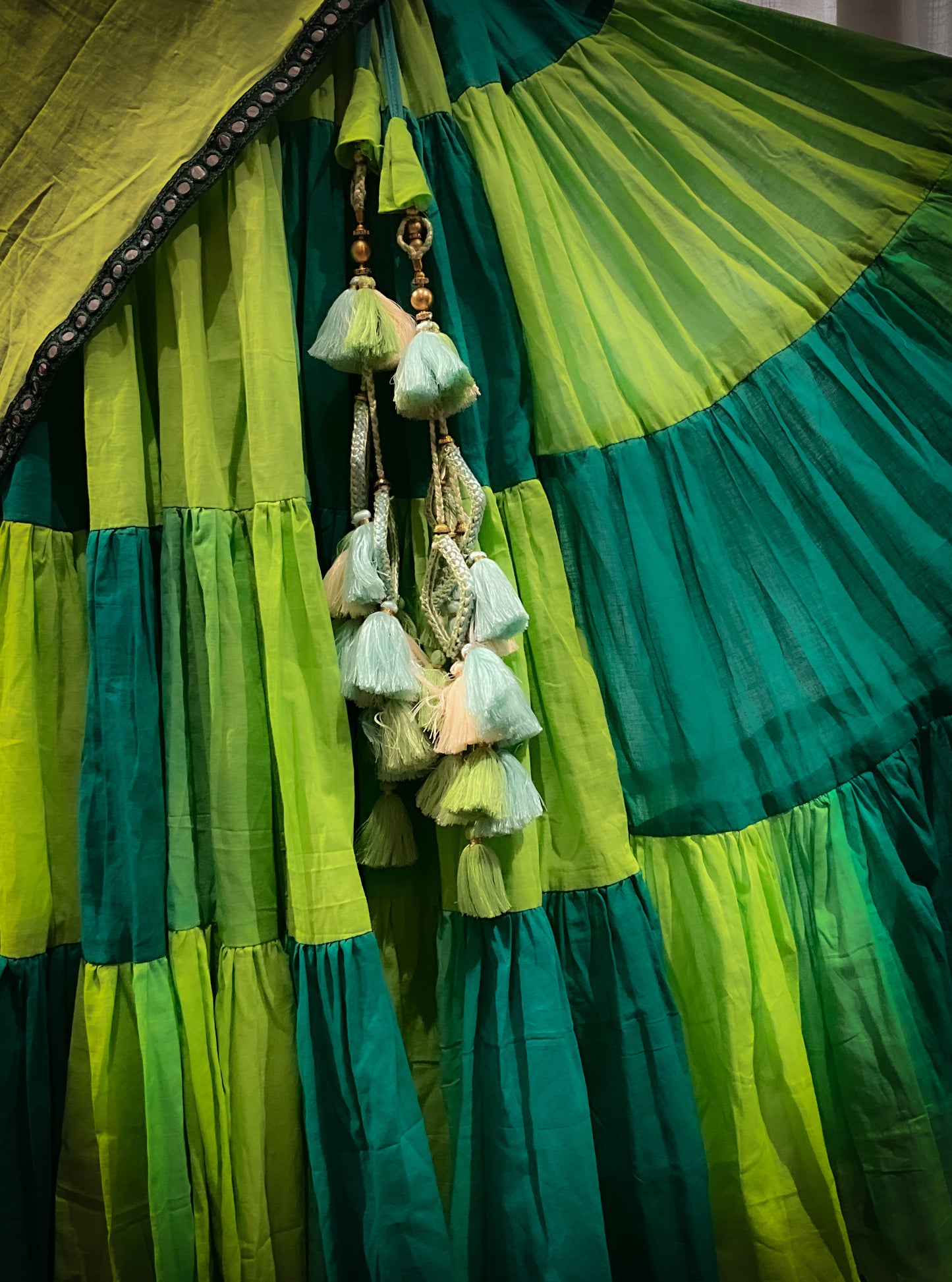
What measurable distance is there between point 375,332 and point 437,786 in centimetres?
32

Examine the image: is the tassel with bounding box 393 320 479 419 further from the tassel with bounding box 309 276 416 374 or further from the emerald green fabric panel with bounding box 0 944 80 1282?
the emerald green fabric panel with bounding box 0 944 80 1282

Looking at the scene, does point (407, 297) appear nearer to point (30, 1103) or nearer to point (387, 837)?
point (387, 837)

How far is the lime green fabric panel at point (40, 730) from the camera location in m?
0.59

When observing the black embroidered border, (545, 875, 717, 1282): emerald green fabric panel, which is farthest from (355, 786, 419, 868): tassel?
the black embroidered border

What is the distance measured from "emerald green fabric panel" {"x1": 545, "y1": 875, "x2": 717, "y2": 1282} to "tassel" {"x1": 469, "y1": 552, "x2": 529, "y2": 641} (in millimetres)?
201

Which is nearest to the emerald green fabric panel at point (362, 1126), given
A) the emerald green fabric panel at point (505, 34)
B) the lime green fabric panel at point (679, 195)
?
the lime green fabric panel at point (679, 195)

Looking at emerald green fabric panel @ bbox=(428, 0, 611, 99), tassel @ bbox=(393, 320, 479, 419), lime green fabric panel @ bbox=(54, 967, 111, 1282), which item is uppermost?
emerald green fabric panel @ bbox=(428, 0, 611, 99)

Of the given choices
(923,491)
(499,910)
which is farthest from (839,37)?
(499,910)

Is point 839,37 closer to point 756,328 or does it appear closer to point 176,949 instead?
point 756,328

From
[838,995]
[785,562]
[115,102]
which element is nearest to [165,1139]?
[838,995]

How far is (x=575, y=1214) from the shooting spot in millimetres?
553

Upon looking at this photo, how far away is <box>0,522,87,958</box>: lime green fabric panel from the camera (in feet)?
1.93

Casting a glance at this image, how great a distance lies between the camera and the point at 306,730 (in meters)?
0.58

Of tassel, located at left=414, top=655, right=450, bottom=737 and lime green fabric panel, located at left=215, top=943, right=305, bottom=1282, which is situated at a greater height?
tassel, located at left=414, top=655, right=450, bottom=737
